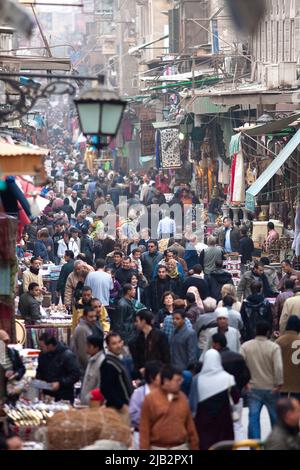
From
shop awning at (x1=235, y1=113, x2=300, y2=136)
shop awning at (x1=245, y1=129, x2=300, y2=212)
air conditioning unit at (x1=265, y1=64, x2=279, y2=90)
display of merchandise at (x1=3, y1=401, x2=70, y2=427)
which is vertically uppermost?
air conditioning unit at (x1=265, y1=64, x2=279, y2=90)

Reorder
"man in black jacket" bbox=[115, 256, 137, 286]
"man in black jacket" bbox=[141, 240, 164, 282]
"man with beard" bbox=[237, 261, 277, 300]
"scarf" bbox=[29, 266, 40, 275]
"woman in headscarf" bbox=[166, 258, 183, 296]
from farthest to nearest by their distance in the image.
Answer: "man in black jacket" bbox=[141, 240, 164, 282] < "man in black jacket" bbox=[115, 256, 137, 286] < "scarf" bbox=[29, 266, 40, 275] < "woman in headscarf" bbox=[166, 258, 183, 296] < "man with beard" bbox=[237, 261, 277, 300]

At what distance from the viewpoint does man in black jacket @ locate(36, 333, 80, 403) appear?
13.7 metres

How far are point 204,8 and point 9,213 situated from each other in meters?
40.1

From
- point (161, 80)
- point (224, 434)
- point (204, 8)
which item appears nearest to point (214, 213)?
point (161, 80)

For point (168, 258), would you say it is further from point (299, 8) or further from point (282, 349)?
point (299, 8)

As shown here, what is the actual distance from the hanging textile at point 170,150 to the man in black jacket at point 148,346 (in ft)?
97.8

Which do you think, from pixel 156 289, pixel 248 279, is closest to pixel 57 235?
pixel 156 289

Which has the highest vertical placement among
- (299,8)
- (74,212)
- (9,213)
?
(299,8)

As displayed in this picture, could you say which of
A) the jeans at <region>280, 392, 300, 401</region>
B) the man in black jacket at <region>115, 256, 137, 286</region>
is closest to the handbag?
the jeans at <region>280, 392, 300, 401</region>

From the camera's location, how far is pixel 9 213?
15.7 metres

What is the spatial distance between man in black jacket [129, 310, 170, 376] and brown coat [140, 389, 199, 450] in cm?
302

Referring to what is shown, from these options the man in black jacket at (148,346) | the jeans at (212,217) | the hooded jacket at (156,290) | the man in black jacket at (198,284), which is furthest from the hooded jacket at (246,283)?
the jeans at (212,217)

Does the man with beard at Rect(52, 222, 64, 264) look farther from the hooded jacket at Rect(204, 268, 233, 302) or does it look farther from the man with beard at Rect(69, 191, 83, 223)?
the man with beard at Rect(69, 191, 83, 223)

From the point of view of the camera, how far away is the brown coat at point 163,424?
11.2 meters
